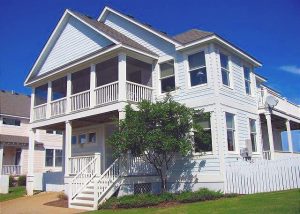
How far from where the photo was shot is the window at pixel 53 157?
121ft

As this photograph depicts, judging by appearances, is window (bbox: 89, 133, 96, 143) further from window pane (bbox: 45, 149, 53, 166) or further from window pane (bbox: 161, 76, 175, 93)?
window pane (bbox: 45, 149, 53, 166)

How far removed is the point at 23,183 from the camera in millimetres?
29328

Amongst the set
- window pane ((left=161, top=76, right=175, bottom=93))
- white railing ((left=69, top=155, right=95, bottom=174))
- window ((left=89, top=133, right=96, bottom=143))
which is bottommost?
white railing ((left=69, top=155, right=95, bottom=174))

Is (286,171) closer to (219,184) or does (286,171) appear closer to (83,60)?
(219,184)

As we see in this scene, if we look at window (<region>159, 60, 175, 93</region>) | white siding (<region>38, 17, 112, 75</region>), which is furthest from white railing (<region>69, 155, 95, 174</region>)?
white siding (<region>38, 17, 112, 75</region>)

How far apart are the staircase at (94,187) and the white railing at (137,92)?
3.41 metres

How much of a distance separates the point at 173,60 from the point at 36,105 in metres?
11.3

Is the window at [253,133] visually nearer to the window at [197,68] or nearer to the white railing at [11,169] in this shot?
the window at [197,68]

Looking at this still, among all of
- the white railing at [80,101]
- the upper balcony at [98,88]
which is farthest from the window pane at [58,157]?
the white railing at [80,101]

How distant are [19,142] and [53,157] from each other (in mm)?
4884

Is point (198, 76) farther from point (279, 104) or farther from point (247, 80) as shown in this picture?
point (279, 104)

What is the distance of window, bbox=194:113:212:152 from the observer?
622 inches

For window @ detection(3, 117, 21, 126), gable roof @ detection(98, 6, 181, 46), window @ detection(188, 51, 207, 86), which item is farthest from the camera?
window @ detection(3, 117, 21, 126)

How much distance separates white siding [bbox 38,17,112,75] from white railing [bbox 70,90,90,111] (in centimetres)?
260
